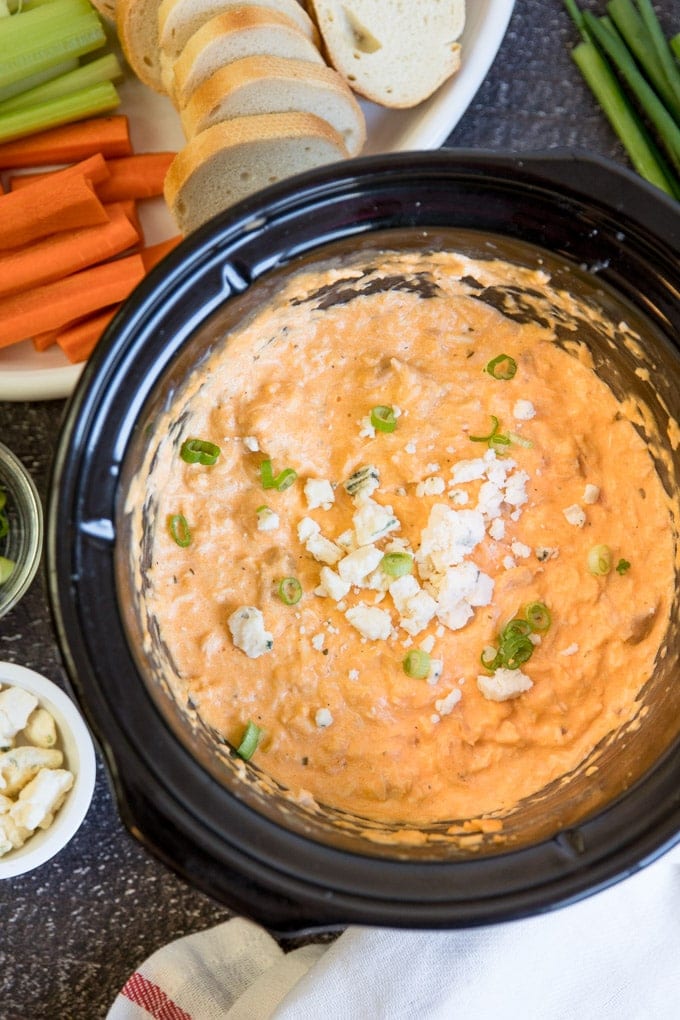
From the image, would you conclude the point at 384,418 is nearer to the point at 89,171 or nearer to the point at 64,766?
the point at 89,171

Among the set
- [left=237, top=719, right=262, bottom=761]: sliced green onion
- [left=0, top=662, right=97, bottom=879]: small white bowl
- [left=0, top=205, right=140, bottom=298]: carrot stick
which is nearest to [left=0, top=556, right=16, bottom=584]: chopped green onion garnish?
[left=0, top=662, right=97, bottom=879]: small white bowl

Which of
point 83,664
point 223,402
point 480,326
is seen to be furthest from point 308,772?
point 480,326

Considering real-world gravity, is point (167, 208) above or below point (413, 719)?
above

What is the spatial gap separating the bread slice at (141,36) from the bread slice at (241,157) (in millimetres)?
209

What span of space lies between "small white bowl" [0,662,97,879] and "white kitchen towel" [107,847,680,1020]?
46 cm

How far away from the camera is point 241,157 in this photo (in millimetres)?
1638

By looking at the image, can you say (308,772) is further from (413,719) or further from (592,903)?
(592,903)

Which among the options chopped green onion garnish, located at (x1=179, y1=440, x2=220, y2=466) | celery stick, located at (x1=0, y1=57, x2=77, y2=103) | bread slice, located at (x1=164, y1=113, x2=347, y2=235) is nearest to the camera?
chopped green onion garnish, located at (x1=179, y1=440, x2=220, y2=466)

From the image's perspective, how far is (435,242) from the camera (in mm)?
1388

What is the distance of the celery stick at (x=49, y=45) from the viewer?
1777 mm

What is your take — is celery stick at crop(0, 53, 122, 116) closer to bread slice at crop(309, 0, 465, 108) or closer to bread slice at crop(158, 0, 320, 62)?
bread slice at crop(158, 0, 320, 62)

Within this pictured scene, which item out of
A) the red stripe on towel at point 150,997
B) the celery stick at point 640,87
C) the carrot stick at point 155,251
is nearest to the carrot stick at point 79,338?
the carrot stick at point 155,251

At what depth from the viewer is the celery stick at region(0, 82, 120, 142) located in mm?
1811

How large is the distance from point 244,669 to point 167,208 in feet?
2.74
